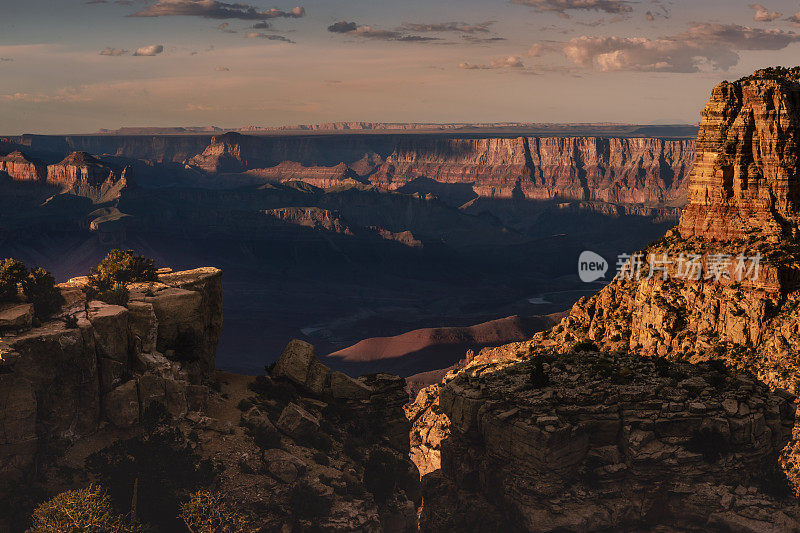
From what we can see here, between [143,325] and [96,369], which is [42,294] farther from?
[96,369]

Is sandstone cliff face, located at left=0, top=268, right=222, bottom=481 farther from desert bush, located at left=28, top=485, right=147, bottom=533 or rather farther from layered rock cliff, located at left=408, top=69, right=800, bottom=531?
layered rock cliff, located at left=408, top=69, right=800, bottom=531

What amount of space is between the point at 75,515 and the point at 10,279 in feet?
80.2

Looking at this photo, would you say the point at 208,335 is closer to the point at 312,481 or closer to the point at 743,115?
the point at 312,481

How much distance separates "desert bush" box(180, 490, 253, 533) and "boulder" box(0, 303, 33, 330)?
64.3ft

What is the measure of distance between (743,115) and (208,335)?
63.7 meters

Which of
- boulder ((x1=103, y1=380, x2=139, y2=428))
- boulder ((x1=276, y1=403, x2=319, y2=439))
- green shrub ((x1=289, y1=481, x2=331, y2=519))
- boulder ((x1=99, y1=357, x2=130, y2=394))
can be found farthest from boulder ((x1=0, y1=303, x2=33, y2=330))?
green shrub ((x1=289, y1=481, x2=331, y2=519))

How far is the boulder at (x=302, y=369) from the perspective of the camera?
7844cm

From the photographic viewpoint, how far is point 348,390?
7825cm

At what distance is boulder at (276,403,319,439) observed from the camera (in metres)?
69.8

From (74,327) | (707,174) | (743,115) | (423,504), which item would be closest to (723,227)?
(707,174)

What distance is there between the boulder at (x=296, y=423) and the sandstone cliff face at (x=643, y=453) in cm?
1852

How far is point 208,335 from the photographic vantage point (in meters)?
77.3

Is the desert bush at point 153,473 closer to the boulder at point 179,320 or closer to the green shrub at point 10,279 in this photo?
A: the boulder at point 179,320

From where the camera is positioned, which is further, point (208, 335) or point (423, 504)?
point (423, 504)
